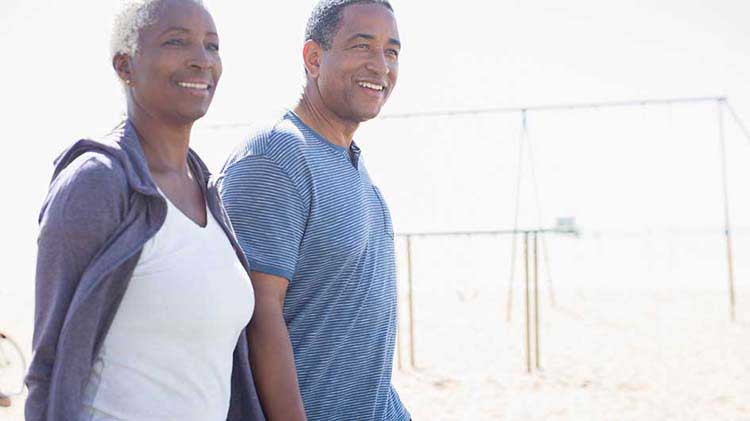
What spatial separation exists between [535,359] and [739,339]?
8.93ft

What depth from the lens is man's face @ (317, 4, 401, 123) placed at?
6.51ft

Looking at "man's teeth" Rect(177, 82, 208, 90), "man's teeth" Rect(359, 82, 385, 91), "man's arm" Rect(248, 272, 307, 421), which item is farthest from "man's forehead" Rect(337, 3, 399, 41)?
"man's arm" Rect(248, 272, 307, 421)

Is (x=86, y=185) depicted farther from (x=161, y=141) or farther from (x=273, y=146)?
(x=273, y=146)

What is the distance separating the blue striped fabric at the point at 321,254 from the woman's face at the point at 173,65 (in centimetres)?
28

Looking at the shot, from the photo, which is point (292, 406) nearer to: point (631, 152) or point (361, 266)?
point (361, 266)

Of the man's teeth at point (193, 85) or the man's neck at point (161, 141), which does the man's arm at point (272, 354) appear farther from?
the man's teeth at point (193, 85)

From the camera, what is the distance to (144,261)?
4.24ft

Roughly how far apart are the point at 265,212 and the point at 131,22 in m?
0.49

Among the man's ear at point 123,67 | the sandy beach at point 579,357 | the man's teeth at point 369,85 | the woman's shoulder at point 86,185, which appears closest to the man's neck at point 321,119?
the man's teeth at point 369,85

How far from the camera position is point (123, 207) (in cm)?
128

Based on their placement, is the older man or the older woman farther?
the older man

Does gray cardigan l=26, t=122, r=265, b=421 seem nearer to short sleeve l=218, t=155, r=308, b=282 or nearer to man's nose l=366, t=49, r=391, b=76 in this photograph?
short sleeve l=218, t=155, r=308, b=282

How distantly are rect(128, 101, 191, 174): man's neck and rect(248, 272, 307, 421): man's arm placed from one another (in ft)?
0.98

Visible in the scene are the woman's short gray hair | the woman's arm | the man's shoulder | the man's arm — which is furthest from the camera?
the man's shoulder
